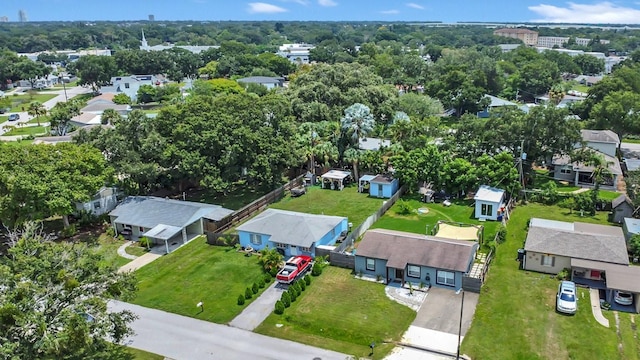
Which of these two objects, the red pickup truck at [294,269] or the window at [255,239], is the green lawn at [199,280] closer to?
the window at [255,239]

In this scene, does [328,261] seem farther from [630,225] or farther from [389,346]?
[630,225]

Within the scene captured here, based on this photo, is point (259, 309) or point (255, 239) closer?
point (259, 309)

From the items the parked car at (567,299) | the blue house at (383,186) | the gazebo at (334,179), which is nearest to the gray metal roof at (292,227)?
the blue house at (383,186)

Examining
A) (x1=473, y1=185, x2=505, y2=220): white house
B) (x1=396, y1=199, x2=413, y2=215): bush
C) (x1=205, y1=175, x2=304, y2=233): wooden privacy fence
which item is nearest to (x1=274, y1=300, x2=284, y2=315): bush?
(x1=205, y1=175, x2=304, y2=233): wooden privacy fence

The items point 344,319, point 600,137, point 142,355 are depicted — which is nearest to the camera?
point 142,355

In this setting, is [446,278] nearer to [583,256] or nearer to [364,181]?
[583,256]

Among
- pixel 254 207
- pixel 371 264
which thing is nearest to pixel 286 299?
pixel 371 264
